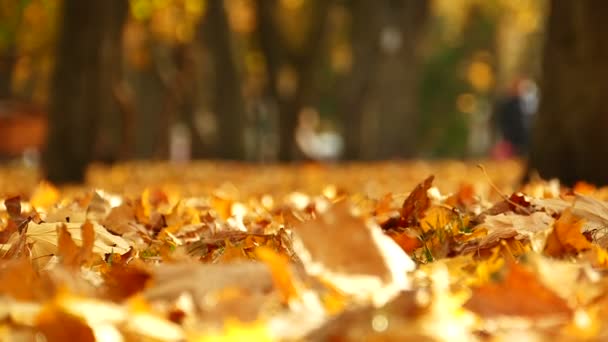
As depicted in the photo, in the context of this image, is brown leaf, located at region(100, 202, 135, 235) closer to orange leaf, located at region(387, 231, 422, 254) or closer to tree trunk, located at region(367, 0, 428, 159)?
orange leaf, located at region(387, 231, 422, 254)

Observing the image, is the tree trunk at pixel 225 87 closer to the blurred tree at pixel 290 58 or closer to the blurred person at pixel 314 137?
the blurred tree at pixel 290 58

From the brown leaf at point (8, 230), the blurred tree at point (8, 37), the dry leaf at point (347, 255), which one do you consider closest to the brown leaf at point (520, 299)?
the dry leaf at point (347, 255)

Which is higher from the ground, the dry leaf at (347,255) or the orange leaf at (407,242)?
the dry leaf at (347,255)

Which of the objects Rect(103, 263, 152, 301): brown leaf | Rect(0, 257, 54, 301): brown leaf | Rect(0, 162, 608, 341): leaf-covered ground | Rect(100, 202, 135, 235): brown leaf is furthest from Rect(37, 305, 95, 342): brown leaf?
Rect(100, 202, 135, 235): brown leaf

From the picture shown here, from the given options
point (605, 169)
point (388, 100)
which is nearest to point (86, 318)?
point (605, 169)

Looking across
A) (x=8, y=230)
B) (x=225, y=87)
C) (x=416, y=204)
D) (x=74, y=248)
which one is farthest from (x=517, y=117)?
(x=74, y=248)

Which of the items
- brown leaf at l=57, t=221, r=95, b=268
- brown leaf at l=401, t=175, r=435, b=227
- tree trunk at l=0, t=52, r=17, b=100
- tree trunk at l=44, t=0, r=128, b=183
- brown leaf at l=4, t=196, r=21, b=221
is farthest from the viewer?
tree trunk at l=0, t=52, r=17, b=100

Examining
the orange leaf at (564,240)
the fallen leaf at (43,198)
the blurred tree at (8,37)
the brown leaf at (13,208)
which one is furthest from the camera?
the blurred tree at (8,37)
